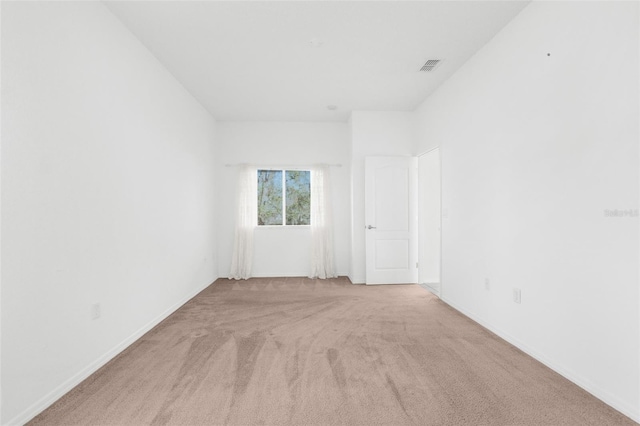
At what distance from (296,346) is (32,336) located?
173 cm

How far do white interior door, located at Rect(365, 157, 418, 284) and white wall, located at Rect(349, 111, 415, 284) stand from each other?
0.57 ft

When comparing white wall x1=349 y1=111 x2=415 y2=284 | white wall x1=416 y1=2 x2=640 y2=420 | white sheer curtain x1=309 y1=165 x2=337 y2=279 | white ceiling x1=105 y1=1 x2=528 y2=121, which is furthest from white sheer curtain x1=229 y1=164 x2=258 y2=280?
white wall x1=416 y1=2 x2=640 y2=420

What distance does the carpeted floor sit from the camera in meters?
1.78

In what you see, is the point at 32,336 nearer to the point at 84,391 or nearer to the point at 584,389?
the point at 84,391

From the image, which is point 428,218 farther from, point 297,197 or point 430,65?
point 430,65

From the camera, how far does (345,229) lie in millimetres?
5871

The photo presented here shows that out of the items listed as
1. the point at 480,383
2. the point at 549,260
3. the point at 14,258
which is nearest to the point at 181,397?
the point at 14,258

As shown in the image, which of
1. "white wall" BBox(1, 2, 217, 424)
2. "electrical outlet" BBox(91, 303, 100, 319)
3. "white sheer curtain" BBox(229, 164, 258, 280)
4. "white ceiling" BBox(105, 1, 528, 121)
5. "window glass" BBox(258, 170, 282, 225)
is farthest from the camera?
"window glass" BBox(258, 170, 282, 225)

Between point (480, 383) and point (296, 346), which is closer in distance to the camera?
point (480, 383)

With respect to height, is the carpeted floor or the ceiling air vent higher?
the ceiling air vent

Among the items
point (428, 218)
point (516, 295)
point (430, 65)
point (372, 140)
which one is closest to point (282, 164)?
point (372, 140)

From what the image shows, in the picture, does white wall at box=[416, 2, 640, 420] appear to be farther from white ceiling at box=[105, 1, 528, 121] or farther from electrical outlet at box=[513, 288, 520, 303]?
white ceiling at box=[105, 1, 528, 121]

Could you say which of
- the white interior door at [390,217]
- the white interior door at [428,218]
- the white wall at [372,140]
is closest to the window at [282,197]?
the white wall at [372,140]

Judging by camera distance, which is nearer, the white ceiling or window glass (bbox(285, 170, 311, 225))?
the white ceiling
